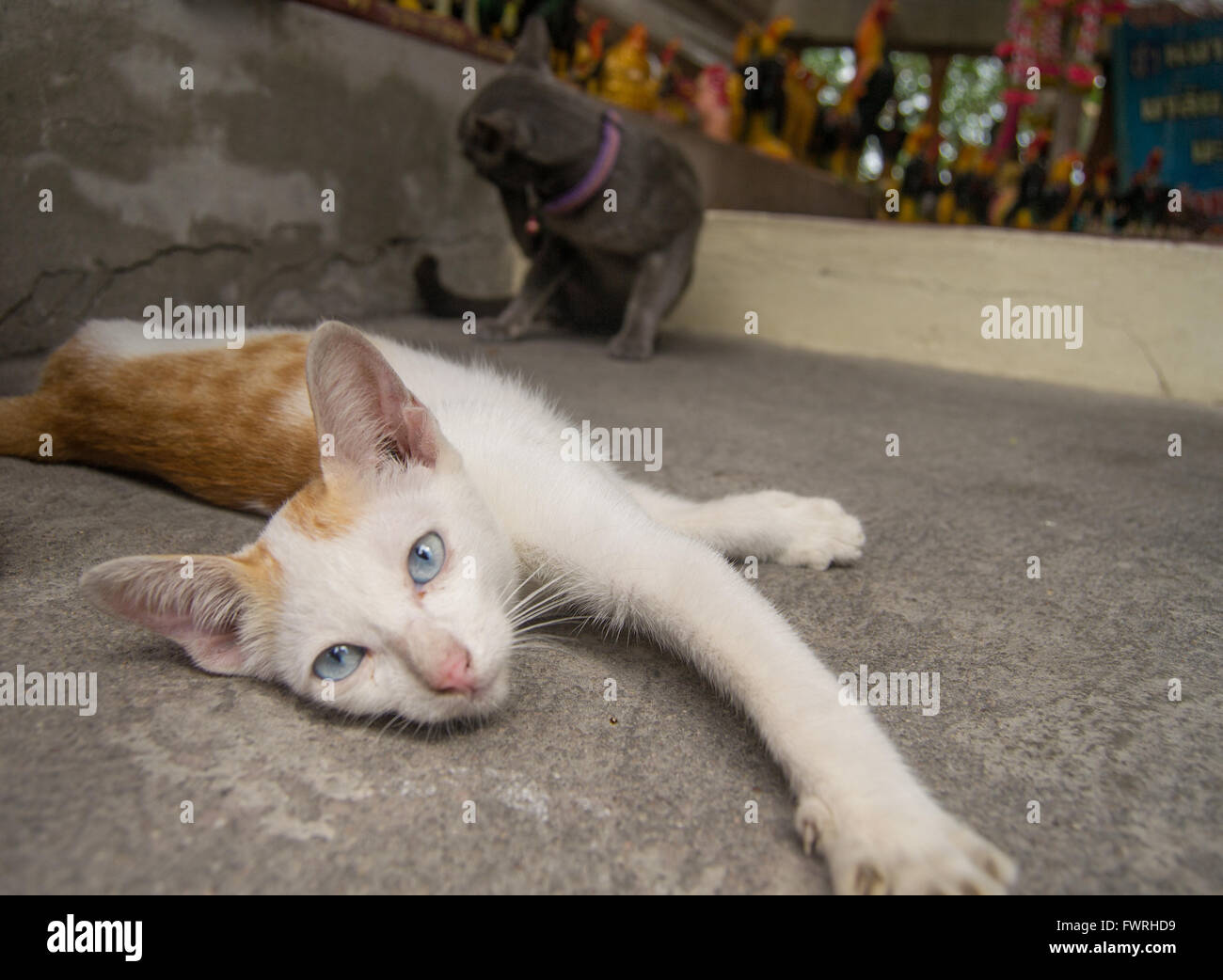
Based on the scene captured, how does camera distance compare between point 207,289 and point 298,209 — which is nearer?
point 207,289

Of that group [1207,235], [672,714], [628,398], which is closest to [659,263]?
[628,398]

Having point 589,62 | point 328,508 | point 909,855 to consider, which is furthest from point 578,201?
point 909,855

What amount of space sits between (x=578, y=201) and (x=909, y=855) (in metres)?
2.84

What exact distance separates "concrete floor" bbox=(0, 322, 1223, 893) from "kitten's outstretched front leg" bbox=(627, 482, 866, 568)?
0.17 ft

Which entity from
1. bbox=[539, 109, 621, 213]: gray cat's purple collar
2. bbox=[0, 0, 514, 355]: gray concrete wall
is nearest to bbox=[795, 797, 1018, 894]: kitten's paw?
bbox=[0, 0, 514, 355]: gray concrete wall

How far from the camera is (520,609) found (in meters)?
1.17

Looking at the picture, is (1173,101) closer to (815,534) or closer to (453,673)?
(815,534)

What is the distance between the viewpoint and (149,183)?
2535mm

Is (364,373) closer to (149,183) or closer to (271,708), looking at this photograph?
(271,708)

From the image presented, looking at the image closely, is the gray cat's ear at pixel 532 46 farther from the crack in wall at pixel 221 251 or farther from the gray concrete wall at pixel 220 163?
the crack in wall at pixel 221 251

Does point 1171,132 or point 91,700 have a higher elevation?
point 1171,132

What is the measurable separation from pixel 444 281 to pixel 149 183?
4.69 ft

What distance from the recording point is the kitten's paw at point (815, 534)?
1.44 metres

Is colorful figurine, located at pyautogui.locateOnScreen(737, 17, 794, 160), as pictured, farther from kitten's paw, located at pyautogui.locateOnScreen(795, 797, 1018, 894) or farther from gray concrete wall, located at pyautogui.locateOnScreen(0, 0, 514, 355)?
kitten's paw, located at pyautogui.locateOnScreen(795, 797, 1018, 894)
